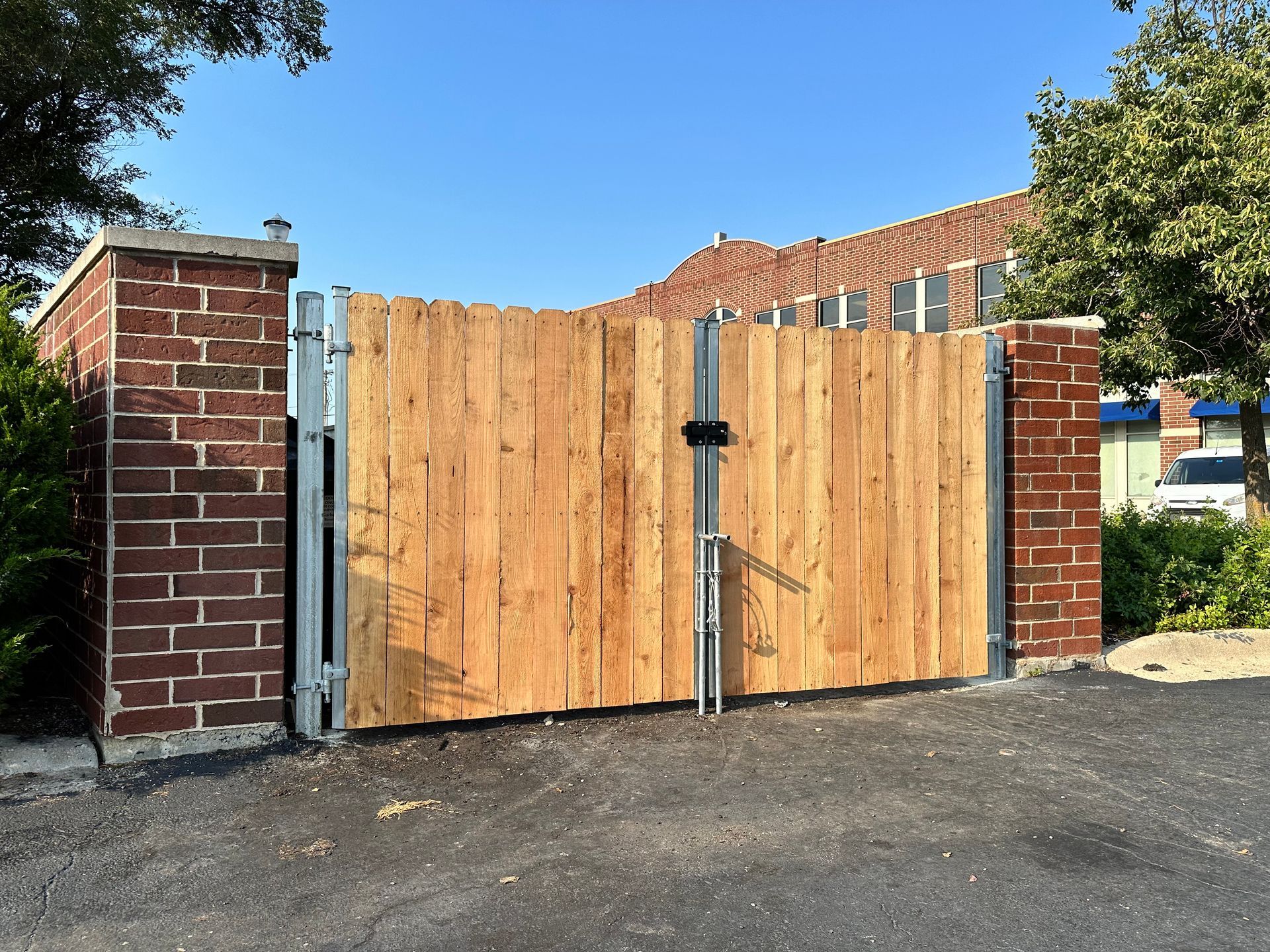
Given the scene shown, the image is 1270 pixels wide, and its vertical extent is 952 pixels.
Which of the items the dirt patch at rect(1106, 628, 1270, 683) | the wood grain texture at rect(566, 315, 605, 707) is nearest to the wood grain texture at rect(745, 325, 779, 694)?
the wood grain texture at rect(566, 315, 605, 707)

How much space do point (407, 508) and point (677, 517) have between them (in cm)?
147

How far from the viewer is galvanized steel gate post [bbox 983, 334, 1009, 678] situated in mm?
5992

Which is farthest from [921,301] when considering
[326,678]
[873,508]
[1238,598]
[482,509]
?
[326,678]

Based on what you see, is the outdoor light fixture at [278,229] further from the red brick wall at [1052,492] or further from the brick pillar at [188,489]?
the red brick wall at [1052,492]

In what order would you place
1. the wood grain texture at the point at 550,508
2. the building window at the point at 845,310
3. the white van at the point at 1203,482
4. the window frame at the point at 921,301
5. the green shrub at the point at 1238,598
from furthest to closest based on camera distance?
the building window at the point at 845,310
the window frame at the point at 921,301
the white van at the point at 1203,482
the green shrub at the point at 1238,598
the wood grain texture at the point at 550,508

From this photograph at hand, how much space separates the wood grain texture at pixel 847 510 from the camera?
554 cm

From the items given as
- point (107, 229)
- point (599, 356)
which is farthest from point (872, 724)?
point (107, 229)

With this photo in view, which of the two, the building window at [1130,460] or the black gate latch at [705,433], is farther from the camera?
the building window at [1130,460]

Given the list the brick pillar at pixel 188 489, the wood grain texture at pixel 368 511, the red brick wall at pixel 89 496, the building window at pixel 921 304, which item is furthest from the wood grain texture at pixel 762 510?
the building window at pixel 921 304

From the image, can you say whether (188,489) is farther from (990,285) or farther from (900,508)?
(990,285)

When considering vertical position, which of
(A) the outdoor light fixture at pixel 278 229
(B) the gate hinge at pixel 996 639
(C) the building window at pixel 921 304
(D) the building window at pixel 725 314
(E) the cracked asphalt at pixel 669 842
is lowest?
(E) the cracked asphalt at pixel 669 842

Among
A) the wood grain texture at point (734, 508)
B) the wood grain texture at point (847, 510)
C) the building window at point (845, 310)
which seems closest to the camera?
the wood grain texture at point (734, 508)

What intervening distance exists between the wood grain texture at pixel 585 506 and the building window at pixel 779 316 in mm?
25079

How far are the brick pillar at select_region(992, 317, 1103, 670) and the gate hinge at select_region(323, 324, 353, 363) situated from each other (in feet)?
13.6
